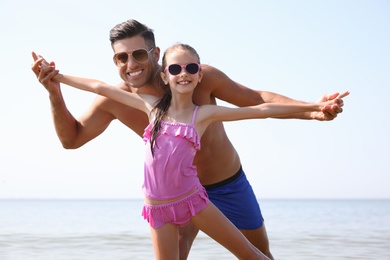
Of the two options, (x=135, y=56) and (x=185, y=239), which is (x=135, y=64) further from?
(x=185, y=239)

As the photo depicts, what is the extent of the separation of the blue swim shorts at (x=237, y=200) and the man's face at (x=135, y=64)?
102cm

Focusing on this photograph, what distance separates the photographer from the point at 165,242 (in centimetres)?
378

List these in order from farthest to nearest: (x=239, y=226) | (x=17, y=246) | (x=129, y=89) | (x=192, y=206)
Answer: (x=17, y=246) < (x=239, y=226) < (x=129, y=89) < (x=192, y=206)

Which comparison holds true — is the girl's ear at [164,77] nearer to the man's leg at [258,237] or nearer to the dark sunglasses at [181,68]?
the dark sunglasses at [181,68]

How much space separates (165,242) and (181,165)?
500 millimetres

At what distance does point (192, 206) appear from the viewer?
12.3 feet

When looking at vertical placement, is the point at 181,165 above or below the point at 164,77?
below

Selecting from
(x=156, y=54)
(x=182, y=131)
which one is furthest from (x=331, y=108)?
(x=156, y=54)

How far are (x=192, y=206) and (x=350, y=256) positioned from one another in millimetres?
6634

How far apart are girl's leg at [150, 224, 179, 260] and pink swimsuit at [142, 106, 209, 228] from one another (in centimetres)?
4

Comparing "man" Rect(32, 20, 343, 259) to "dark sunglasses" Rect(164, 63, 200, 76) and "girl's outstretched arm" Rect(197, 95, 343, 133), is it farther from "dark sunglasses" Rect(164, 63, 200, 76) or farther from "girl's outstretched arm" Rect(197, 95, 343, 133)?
"dark sunglasses" Rect(164, 63, 200, 76)

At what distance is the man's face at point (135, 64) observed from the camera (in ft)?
13.4

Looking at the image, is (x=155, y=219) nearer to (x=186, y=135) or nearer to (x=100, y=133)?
(x=186, y=135)

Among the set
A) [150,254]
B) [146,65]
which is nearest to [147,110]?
[146,65]
